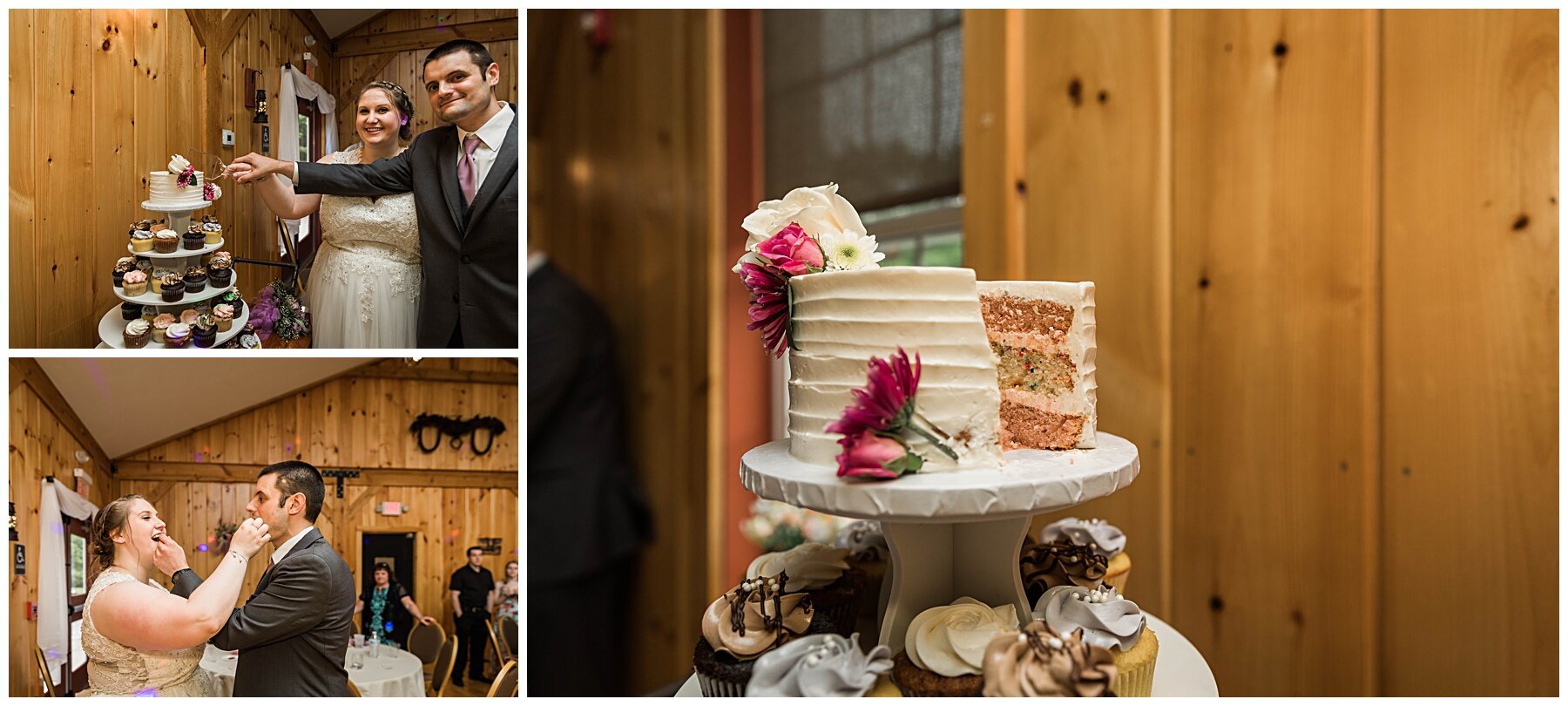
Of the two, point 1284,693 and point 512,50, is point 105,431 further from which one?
point 1284,693

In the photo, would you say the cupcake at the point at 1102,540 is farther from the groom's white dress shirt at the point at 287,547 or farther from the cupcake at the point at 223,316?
the cupcake at the point at 223,316

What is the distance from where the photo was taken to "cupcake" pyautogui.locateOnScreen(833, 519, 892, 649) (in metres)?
1.10

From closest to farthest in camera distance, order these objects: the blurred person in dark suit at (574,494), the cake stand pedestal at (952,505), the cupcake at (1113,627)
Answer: the cake stand pedestal at (952,505) < the cupcake at (1113,627) < the blurred person in dark suit at (574,494)

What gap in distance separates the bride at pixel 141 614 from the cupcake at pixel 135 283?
9.8 inches

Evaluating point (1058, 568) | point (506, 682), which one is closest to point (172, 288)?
point (506, 682)

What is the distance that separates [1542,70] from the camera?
1.28 m

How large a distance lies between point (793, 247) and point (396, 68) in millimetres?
606

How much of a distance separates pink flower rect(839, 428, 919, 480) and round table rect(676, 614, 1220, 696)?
1.21 ft

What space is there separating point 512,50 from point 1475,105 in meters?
1.40

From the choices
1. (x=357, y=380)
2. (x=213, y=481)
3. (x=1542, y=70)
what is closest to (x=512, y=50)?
(x=357, y=380)

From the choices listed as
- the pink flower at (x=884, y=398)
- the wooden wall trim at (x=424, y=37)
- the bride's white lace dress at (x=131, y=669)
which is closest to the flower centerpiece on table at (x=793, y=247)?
the pink flower at (x=884, y=398)

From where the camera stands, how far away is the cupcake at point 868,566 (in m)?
1.10

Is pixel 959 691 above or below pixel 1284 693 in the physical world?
above

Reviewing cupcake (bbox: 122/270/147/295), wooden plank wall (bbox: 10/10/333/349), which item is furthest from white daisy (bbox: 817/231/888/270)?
cupcake (bbox: 122/270/147/295)
